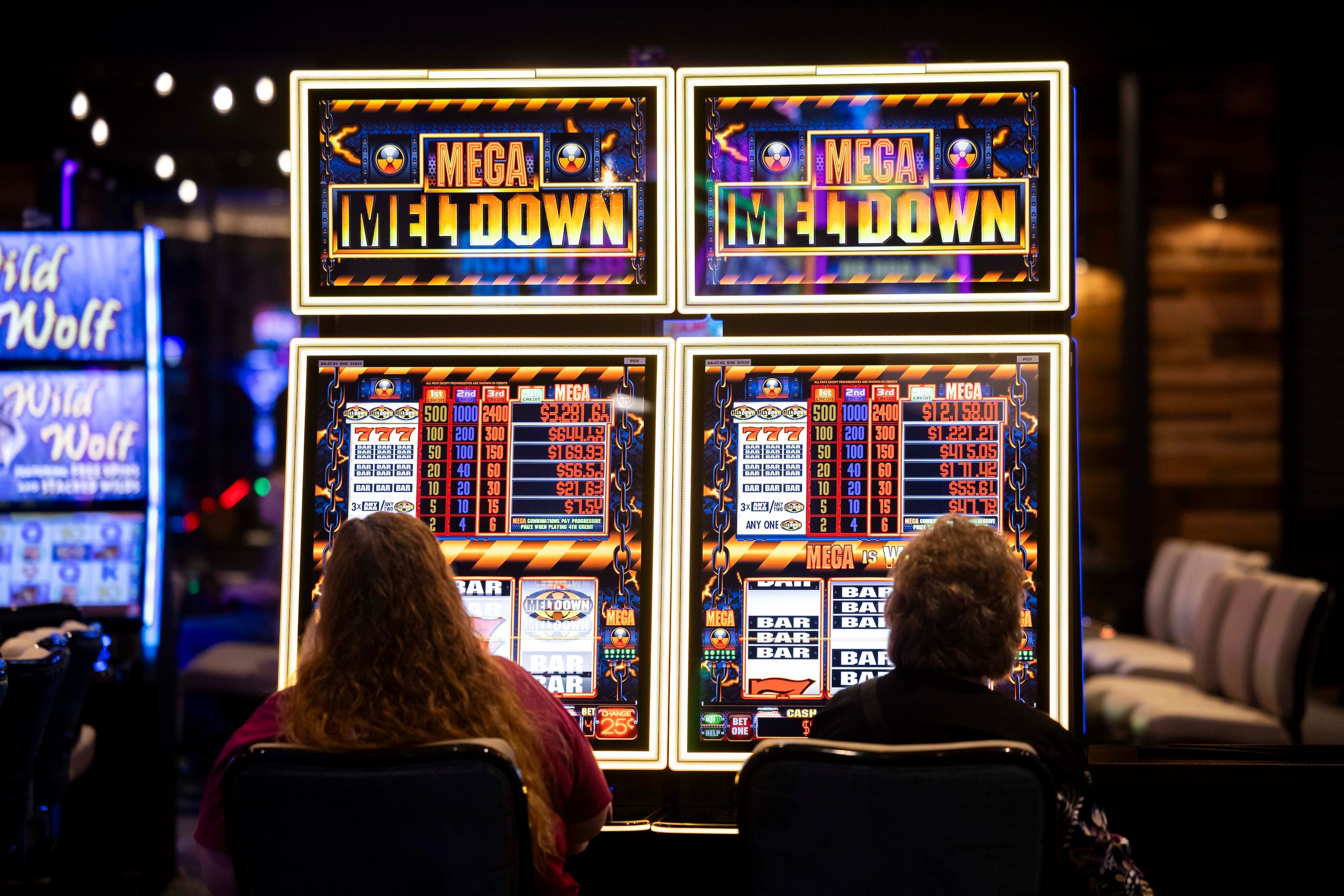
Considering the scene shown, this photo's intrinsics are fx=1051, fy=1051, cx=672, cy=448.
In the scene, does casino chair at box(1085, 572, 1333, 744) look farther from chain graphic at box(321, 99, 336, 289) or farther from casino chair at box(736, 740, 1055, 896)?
chain graphic at box(321, 99, 336, 289)

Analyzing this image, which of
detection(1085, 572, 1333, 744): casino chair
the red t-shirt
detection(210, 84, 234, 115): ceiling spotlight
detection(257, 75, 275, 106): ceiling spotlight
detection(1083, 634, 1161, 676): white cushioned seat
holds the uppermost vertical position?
detection(257, 75, 275, 106): ceiling spotlight

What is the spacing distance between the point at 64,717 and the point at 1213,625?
15.5 feet

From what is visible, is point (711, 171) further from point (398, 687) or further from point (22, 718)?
point (22, 718)

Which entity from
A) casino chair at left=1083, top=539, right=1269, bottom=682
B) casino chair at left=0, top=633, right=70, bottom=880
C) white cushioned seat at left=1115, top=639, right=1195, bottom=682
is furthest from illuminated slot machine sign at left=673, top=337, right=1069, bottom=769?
white cushioned seat at left=1115, top=639, right=1195, bottom=682

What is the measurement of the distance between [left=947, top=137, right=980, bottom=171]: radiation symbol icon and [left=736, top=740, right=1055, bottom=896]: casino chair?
4.46 ft

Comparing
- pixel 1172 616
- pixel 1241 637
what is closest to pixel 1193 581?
pixel 1172 616

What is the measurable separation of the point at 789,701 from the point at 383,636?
0.98m

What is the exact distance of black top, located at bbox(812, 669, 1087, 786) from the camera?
164 cm

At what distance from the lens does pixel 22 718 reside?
2.32 meters

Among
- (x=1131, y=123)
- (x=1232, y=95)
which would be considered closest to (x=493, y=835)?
(x=1131, y=123)

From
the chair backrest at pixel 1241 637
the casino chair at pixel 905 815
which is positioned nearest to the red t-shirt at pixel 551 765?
the casino chair at pixel 905 815

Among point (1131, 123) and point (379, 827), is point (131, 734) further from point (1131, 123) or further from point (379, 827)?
point (1131, 123)

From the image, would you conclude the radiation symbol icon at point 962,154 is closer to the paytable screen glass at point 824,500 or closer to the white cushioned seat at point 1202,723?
the paytable screen glass at point 824,500

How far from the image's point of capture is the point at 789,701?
7.51ft
